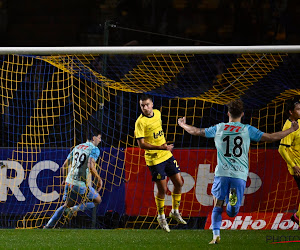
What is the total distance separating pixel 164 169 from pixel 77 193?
1604mm

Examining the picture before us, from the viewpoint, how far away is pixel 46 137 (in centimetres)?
1039

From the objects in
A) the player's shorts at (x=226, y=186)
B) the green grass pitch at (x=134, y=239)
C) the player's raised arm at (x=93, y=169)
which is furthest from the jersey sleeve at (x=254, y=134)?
the player's raised arm at (x=93, y=169)

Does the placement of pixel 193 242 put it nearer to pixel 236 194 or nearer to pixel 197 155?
pixel 236 194

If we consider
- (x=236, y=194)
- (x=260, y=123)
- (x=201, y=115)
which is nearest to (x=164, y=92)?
(x=201, y=115)

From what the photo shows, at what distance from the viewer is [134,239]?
7.30 metres

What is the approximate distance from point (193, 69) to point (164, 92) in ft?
5.52

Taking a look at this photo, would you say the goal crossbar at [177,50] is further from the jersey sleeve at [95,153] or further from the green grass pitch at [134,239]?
the jersey sleeve at [95,153]

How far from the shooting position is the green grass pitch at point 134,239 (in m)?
6.55

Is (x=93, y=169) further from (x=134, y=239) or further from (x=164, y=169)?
(x=134, y=239)

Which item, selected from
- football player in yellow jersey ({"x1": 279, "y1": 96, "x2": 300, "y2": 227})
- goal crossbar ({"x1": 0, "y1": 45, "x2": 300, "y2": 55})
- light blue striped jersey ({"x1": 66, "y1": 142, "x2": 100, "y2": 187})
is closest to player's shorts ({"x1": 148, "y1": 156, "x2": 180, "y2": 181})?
light blue striped jersey ({"x1": 66, "y1": 142, "x2": 100, "y2": 187})

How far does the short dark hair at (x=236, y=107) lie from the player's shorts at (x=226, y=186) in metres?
0.71

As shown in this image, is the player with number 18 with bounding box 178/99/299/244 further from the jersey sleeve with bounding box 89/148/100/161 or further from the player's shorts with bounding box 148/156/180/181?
the jersey sleeve with bounding box 89/148/100/161
